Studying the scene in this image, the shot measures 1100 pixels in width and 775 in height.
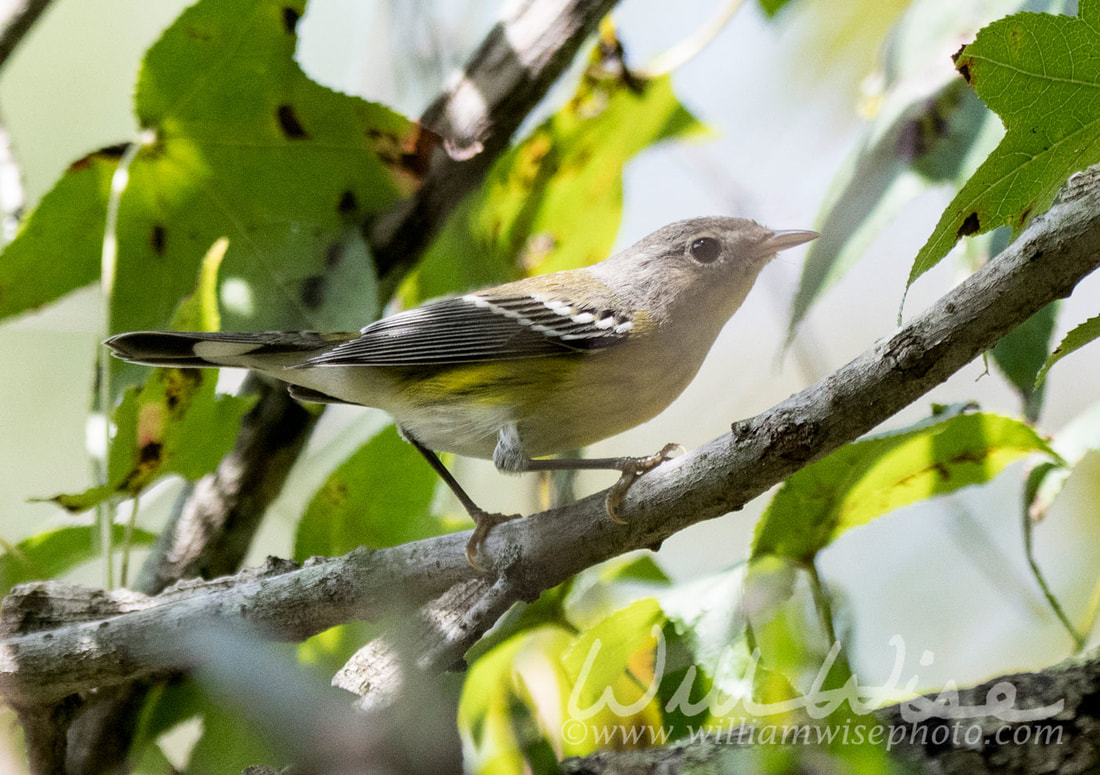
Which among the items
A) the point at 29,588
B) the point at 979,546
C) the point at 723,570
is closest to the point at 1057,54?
the point at 723,570

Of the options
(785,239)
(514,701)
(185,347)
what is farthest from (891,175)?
(185,347)

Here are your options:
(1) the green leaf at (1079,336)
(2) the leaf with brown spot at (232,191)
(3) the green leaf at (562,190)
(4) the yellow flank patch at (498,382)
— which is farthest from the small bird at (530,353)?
(1) the green leaf at (1079,336)

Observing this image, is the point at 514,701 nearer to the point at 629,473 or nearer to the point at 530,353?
the point at 629,473

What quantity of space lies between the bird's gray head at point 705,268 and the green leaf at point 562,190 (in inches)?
13.4

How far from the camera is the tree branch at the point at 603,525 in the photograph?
3.25ft

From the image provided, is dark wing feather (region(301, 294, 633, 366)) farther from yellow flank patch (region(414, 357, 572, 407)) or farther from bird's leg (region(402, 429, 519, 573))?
bird's leg (region(402, 429, 519, 573))

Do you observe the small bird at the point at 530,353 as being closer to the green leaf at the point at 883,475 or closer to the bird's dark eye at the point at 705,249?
the bird's dark eye at the point at 705,249

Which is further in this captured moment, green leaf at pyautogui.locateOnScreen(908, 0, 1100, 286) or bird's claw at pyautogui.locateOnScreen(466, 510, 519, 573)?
bird's claw at pyautogui.locateOnScreen(466, 510, 519, 573)

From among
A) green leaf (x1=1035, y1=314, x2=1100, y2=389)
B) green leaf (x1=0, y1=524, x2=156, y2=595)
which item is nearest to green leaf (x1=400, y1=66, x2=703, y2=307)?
green leaf (x1=0, y1=524, x2=156, y2=595)

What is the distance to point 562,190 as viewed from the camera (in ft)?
7.49

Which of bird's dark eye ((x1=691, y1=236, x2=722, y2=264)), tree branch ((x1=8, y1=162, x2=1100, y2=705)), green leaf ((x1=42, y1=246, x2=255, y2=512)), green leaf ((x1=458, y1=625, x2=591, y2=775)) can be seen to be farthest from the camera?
bird's dark eye ((x1=691, y1=236, x2=722, y2=264))

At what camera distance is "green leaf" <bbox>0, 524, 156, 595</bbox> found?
1852 mm

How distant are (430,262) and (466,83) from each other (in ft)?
1.49

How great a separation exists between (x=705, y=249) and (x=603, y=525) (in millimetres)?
832
